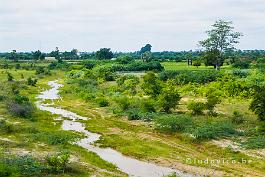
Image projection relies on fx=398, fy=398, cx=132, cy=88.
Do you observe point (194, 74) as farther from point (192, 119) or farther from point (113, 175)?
point (113, 175)

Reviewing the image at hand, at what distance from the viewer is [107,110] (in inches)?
1795

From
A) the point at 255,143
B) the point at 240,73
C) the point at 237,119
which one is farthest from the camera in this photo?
the point at 240,73

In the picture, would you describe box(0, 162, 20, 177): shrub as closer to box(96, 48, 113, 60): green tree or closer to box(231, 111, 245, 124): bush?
box(231, 111, 245, 124): bush

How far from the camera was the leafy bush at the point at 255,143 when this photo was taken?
2772 cm

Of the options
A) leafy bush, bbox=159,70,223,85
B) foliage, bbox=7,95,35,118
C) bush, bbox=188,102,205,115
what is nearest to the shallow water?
foliage, bbox=7,95,35,118

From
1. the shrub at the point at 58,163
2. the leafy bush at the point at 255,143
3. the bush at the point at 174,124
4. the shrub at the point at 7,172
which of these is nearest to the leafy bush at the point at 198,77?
the bush at the point at 174,124

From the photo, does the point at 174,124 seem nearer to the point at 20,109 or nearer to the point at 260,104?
the point at 260,104

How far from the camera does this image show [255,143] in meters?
28.2

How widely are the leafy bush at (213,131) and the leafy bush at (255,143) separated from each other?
2350mm

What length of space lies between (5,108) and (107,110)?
11.4 meters

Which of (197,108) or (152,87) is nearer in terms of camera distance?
(197,108)

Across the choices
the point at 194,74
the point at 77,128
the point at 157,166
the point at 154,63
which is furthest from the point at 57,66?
the point at 157,166

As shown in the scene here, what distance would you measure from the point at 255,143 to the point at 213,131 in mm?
3859

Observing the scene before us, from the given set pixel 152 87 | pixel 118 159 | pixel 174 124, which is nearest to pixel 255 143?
pixel 174 124
